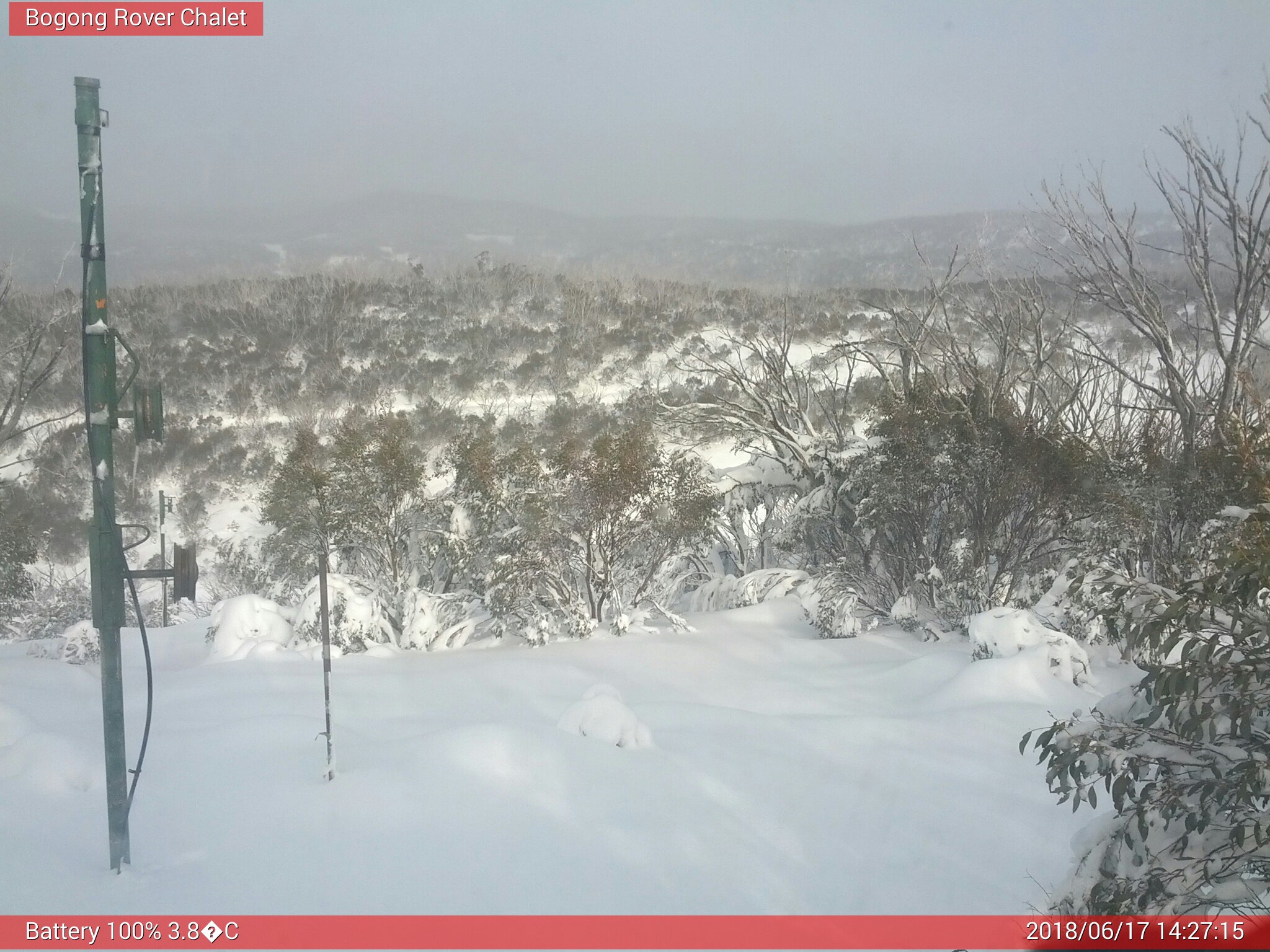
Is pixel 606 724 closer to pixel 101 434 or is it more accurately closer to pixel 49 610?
pixel 101 434

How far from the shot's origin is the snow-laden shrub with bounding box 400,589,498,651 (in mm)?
9469

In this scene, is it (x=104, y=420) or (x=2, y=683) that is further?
(x=2, y=683)

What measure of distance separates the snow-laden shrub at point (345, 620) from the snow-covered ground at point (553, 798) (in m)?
1.95

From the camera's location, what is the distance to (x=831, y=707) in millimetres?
6676

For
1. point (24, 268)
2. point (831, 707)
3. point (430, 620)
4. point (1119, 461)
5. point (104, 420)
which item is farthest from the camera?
point (24, 268)

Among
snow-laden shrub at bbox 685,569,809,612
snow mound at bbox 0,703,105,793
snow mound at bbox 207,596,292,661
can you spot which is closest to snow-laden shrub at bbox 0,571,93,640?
snow mound at bbox 207,596,292,661

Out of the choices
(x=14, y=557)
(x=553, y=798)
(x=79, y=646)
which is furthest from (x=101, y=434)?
(x=14, y=557)

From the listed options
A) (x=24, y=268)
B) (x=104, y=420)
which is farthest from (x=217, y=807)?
(x=24, y=268)

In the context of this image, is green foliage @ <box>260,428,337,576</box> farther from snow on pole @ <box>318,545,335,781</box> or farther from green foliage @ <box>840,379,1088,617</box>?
green foliage @ <box>840,379,1088,617</box>

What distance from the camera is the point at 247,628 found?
943 centimetres

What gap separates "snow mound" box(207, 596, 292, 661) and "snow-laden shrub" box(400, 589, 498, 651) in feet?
4.33

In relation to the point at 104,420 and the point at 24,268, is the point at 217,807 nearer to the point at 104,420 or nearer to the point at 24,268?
the point at 104,420

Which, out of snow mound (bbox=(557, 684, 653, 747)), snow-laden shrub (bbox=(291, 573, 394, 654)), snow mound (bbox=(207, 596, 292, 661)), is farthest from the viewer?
snow-laden shrub (bbox=(291, 573, 394, 654))

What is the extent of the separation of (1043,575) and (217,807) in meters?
7.84
